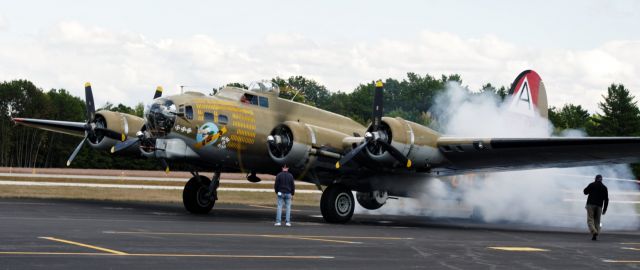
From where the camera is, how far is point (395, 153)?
25547mm

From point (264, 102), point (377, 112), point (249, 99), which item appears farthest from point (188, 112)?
point (377, 112)

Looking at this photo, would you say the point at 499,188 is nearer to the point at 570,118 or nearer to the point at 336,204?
the point at 336,204

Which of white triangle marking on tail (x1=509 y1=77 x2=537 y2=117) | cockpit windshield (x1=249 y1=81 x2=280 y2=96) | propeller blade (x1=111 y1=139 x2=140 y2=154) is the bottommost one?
propeller blade (x1=111 y1=139 x2=140 y2=154)

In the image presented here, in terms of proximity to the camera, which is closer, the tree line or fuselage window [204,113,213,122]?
fuselage window [204,113,213,122]

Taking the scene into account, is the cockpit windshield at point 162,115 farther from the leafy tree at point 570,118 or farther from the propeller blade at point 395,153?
the leafy tree at point 570,118

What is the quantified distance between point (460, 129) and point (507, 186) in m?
2.83

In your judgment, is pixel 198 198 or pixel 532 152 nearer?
pixel 532 152

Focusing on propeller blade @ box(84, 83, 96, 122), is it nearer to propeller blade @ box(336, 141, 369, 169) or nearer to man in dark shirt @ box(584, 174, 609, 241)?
propeller blade @ box(336, 141, 369, 169)

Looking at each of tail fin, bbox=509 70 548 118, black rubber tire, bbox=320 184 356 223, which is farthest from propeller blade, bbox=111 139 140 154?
tail fin, bbox=509 70 548 118

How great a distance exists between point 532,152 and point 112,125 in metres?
14.5

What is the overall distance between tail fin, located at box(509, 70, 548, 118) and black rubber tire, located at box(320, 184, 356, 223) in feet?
30.9

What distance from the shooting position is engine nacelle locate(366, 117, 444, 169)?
84.7ft

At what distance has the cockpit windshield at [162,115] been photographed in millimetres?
25688

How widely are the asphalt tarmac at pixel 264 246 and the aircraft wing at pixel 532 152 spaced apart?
2567mm
